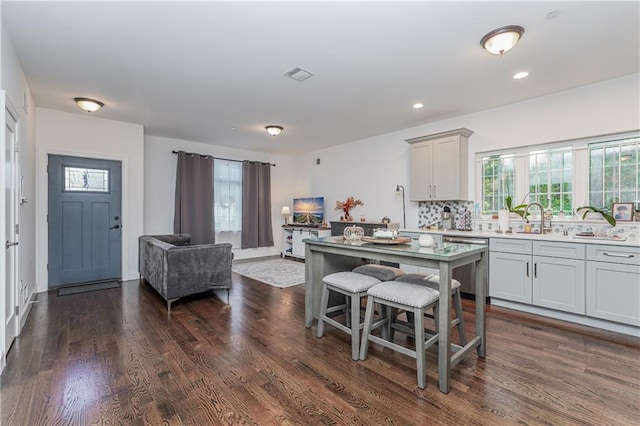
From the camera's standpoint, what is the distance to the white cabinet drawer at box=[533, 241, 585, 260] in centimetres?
318

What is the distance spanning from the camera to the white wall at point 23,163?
247cm

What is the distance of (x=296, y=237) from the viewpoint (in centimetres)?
732

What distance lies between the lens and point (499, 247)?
377 cm

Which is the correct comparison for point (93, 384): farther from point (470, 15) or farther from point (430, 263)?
point (470, 15)

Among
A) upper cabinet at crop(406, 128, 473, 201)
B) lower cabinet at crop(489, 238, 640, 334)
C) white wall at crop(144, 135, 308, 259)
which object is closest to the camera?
lower cabinet at crop(489, 238, 640, 334)

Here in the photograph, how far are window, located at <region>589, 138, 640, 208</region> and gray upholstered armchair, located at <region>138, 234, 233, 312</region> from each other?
4.77 meters

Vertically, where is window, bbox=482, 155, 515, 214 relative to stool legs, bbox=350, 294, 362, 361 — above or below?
above

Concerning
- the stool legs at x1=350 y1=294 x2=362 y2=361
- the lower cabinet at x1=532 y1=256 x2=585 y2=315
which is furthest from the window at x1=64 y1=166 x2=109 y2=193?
the lower cabinet at x1=532 y1=256 x2=585 y2=315

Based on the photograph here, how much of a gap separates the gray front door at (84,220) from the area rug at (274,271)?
2210 mm

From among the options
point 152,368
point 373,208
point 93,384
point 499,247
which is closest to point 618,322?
point 499,247

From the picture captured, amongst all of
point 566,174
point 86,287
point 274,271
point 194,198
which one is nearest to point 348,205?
point 274,271

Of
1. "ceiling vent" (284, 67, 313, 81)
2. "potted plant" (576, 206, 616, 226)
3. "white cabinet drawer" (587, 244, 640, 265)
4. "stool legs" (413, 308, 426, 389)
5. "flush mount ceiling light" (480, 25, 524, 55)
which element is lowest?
"stool legs" (413, 308, 426, 389)

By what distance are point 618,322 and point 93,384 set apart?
15.3 feet

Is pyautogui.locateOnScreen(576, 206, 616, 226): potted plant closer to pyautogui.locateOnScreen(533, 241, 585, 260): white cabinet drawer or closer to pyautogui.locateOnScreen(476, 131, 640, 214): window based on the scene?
pyautogui.locateOnScreen(476, 131, 640, 214): window
